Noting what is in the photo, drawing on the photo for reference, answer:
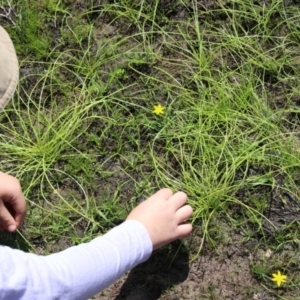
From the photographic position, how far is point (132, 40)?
2209 millimetres

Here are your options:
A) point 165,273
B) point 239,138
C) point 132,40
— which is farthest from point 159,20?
point 165,273

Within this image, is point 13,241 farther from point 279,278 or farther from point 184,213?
point 279,278

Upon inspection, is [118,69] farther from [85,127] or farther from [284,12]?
[284,12]

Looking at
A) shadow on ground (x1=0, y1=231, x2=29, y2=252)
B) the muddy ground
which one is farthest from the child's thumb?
the muddy ground

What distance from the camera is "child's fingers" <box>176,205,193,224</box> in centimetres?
200

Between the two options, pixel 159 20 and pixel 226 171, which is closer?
pixel 226 171

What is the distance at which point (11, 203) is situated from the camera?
197cm

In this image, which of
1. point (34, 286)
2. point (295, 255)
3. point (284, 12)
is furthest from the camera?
point (284, 12)

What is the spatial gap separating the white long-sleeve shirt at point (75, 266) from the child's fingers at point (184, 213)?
0.45 feet

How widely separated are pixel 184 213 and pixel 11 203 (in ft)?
1.86

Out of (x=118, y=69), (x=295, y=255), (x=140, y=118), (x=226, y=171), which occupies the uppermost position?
(x=118, y=69)

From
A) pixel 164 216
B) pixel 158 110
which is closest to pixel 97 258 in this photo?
pixel 164 216

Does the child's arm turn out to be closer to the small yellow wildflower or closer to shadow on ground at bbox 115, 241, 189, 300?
shadow on ground at bbox 115, 241, 189, 300

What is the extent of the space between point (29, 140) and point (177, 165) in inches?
21.0
